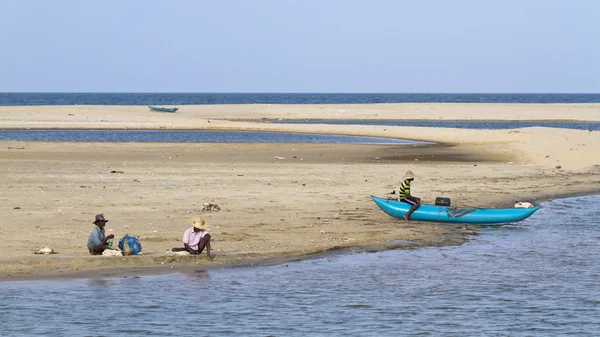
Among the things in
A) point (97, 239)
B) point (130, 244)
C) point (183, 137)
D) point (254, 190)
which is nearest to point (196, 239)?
point (130, 244)

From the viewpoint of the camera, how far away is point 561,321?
1295cm

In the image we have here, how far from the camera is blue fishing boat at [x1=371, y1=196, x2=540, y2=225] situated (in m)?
20.7

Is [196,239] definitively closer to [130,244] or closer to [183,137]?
[130,244]

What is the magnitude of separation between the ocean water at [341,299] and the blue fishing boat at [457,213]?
294 centimetres

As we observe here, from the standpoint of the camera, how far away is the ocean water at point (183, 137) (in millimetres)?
48688

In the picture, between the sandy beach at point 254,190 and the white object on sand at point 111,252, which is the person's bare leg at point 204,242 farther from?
the white object on sand at point 111,252

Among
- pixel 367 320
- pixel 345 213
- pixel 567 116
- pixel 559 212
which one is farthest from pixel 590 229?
pixel 567 116

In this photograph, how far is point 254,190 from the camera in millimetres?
25125

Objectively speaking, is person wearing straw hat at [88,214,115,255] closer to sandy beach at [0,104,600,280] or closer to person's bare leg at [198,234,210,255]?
sandy beach at [0,104,600,280]

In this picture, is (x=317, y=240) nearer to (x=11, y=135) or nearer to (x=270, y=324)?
(x=270, y=324)

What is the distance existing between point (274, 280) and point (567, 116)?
239ft

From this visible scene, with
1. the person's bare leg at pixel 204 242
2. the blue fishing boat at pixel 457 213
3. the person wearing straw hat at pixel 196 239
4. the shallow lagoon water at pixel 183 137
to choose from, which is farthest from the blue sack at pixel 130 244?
the shallow lagoon water at pixel 183 137

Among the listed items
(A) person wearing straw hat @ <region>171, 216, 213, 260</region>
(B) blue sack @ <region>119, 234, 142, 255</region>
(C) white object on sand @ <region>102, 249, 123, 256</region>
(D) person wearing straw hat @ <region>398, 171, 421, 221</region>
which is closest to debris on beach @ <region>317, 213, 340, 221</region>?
(D) person wearing straw hat @ <region>398, 171, 421, 221</region>

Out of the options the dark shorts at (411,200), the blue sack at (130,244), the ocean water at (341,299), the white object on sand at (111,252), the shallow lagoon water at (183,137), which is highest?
the shallow lagoon water at (183,137)
